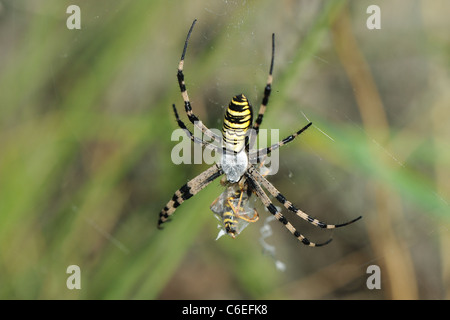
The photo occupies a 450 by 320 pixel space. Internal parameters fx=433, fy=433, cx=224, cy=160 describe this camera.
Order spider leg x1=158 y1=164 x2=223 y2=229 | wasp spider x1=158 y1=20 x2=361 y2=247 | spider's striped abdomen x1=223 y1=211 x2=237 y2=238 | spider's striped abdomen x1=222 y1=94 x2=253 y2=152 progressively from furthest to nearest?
spider leg x1=158 y1=164 x2=223 y2=229 → spider's striped abdomen x1=223 y1=211 x2=237 y2=238 → wasp spider x1=158 y1=20 x2=361 y2=247 → spider's striped abdomen x1=222 y1=94 x2=253 y2=152

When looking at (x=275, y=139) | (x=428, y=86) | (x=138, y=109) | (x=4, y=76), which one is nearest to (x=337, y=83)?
(x=428, y=86)

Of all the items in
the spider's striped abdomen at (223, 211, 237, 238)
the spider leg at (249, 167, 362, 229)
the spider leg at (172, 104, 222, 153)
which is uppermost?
the spider leg at (172, 104, 222, 153)

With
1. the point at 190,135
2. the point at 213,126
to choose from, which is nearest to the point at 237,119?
the point at 190,135

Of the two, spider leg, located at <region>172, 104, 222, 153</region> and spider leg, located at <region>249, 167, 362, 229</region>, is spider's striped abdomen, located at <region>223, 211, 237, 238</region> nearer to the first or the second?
spider leg, located at <region>249, 167, 362, 229</region>

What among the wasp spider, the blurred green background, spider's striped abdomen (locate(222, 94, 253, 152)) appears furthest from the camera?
the blurred green background

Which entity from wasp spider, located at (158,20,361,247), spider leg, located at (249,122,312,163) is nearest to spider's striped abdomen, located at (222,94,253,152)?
wasp spider, located at (158,20,361,247)

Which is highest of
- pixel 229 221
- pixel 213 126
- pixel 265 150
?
pixel 213 126

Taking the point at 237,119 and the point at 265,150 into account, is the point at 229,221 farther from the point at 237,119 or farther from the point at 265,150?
the point at 237,119
